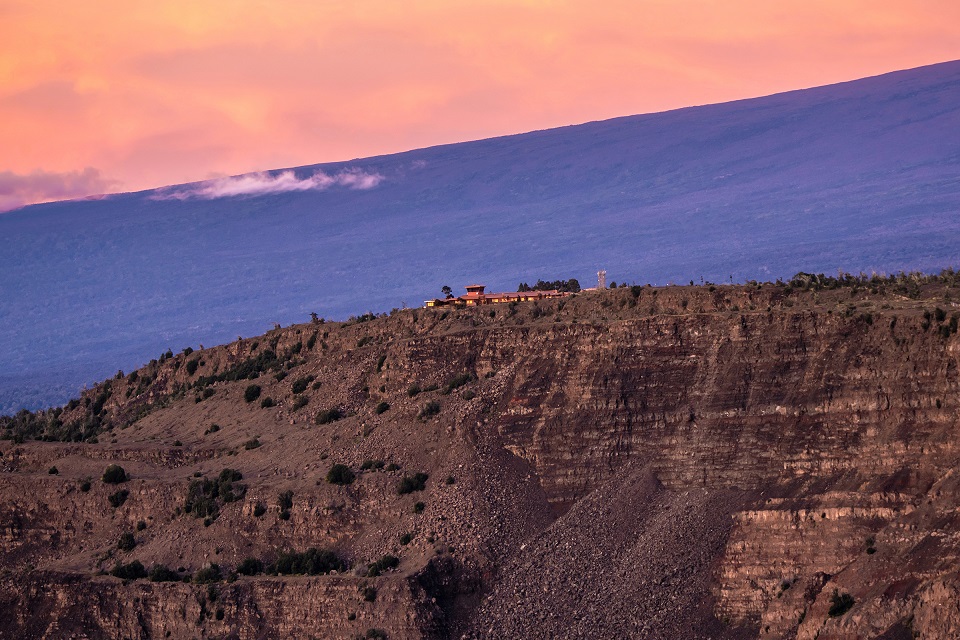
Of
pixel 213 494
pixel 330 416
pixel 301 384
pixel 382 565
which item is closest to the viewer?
pixel 382 565

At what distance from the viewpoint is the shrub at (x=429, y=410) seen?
286ft

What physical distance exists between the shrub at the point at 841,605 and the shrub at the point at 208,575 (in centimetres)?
2900

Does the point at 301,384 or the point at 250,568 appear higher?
the point at 301,384

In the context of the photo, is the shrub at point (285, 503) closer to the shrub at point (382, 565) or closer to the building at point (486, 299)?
the shrub at point (382, 565)

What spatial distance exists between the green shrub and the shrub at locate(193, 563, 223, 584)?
643 cm

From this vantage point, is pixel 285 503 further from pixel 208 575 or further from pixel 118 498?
pixel 118 498

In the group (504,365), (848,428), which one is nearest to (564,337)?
(504,365)

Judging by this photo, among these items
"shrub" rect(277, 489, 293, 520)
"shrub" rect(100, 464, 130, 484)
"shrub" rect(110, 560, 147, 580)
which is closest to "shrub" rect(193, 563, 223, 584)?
"shrub" rect(110, 560, 147, 580)

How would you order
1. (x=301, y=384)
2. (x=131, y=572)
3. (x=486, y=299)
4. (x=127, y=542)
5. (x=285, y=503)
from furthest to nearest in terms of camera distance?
(x=486, y=299), (x=301, y=384), (x=127, y=542), (x=131, y=572), (x=285, y=503)

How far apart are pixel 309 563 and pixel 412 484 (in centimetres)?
575

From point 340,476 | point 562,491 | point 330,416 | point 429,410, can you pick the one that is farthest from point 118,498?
point 562,491

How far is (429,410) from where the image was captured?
87.2 meters

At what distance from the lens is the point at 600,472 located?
79.8m

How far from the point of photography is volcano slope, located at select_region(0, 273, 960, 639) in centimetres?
7006
